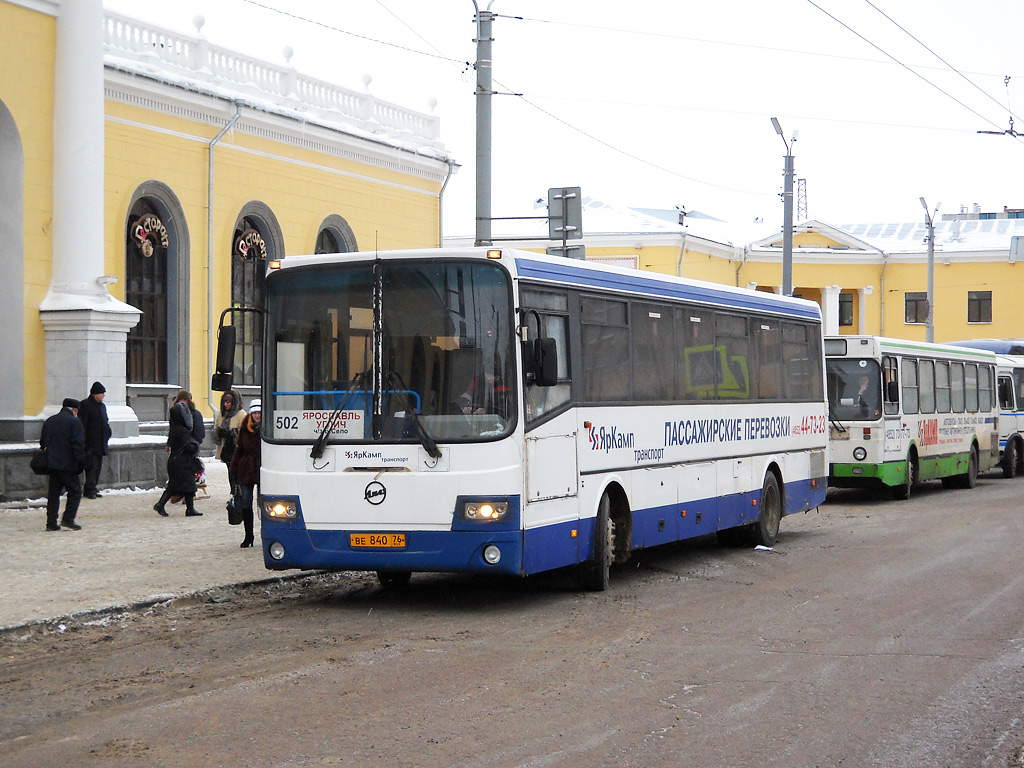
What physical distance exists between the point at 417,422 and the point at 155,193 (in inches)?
651

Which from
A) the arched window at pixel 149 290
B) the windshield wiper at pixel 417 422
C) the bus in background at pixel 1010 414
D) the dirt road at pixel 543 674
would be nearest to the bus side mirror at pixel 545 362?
the windshield wiper at pixel 417 422

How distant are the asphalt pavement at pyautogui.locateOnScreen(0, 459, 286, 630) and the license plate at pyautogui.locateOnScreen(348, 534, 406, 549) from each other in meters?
1.79

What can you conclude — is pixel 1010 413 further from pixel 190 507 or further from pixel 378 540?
pixel 378 540

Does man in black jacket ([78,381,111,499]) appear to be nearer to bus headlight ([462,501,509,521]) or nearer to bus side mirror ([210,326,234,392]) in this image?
bus side mirror ([210,326,234,392])

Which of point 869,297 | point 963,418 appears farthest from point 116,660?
point 869,297

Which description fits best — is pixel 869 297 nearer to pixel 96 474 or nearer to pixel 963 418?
pixel 963 418

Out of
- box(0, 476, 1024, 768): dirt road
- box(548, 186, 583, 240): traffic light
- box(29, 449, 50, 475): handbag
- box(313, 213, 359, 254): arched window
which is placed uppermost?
box(313, 213, 359, 254): arched window

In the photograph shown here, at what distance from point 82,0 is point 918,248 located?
5003 centimetres

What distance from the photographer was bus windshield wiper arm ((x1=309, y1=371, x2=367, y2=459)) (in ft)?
36.8

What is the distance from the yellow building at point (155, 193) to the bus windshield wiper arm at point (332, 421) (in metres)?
4.59

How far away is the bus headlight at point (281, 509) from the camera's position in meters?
11.3

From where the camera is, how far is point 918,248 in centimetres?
6419

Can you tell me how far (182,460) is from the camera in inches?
739

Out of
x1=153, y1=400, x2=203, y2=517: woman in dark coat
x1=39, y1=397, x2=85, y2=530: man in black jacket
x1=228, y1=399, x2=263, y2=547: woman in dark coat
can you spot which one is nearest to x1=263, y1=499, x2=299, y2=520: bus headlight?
x1=228, y1=399, x2=263, y2=547: woman in dark coat
